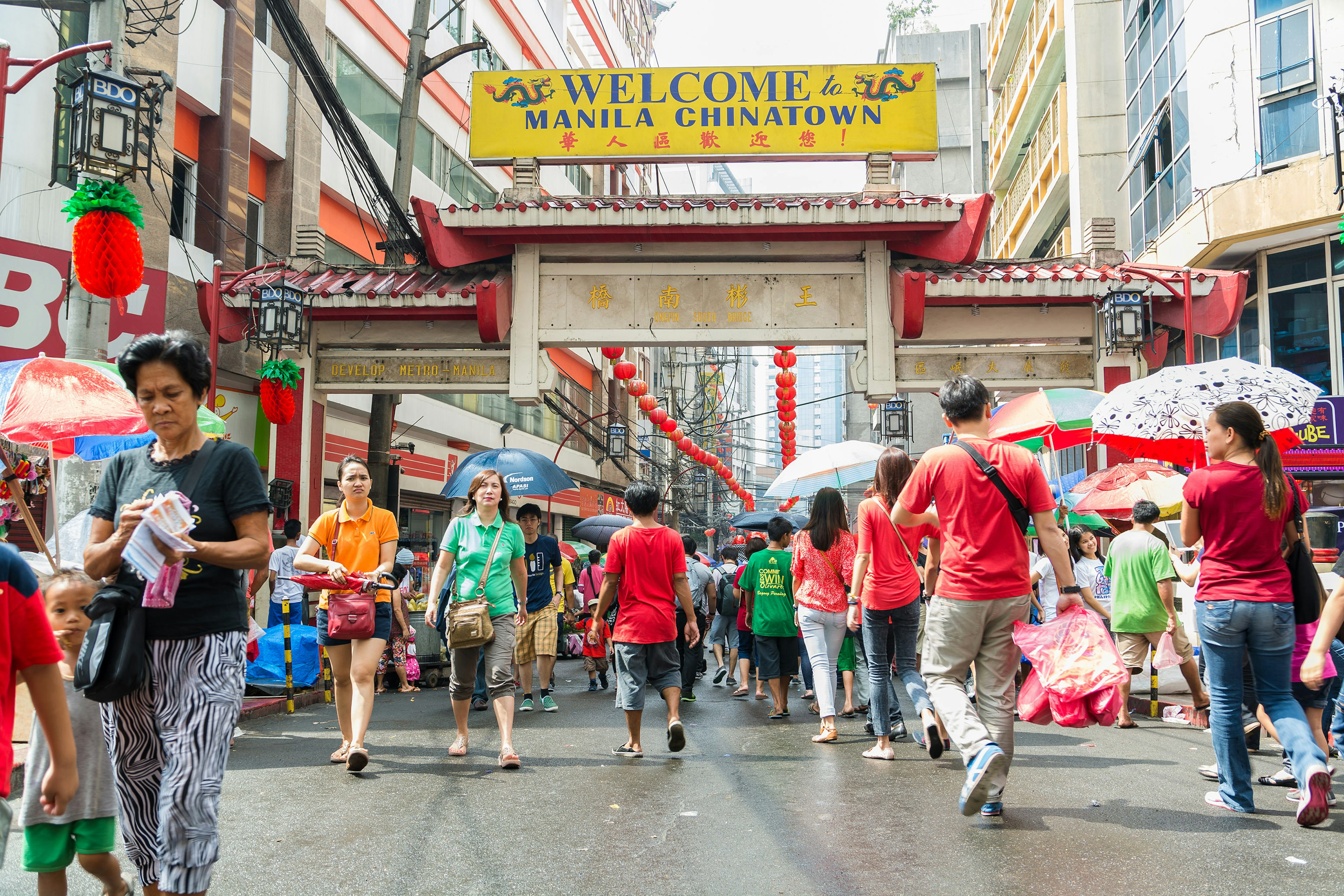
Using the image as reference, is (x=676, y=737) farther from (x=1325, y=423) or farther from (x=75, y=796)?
(x=1325, y=423)

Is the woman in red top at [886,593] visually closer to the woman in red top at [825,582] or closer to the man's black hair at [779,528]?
the woman in red top at [825,582]

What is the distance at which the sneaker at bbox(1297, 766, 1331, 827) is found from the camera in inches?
180

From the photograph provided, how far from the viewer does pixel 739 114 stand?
1355 centimetres

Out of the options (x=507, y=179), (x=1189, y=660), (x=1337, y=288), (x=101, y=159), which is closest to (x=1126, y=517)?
(x=1189, y=660)

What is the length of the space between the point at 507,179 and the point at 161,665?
1122 inches

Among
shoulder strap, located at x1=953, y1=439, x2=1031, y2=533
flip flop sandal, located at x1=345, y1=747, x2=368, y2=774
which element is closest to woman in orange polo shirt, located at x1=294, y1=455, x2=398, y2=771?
flip flop sandal, located at x1=345, y1=747, x2=368, y2=774

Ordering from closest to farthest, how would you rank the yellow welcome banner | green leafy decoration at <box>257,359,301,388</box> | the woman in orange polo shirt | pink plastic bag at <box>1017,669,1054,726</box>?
pink plastic bag at <box>1017,669,1054,726</box> < the woman in orange polo shirt < green leafy decoration at <box>257,359,301,388</box> < the yellow welcome banner

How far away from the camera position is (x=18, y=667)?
2596mm

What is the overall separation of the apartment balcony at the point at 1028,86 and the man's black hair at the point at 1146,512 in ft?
70.4

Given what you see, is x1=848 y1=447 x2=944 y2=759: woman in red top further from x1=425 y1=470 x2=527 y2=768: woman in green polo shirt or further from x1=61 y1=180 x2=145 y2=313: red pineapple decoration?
x1=61 y1=180 x2=145 y2=313: red pineapple decoration

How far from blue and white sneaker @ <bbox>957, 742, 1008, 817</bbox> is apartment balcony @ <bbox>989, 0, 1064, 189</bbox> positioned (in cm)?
2594

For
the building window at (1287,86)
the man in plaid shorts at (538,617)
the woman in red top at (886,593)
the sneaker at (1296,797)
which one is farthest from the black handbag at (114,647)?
the building window at (1287,86)

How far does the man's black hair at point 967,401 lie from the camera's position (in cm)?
528

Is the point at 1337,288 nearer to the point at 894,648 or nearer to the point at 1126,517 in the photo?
the point at 1126,517
